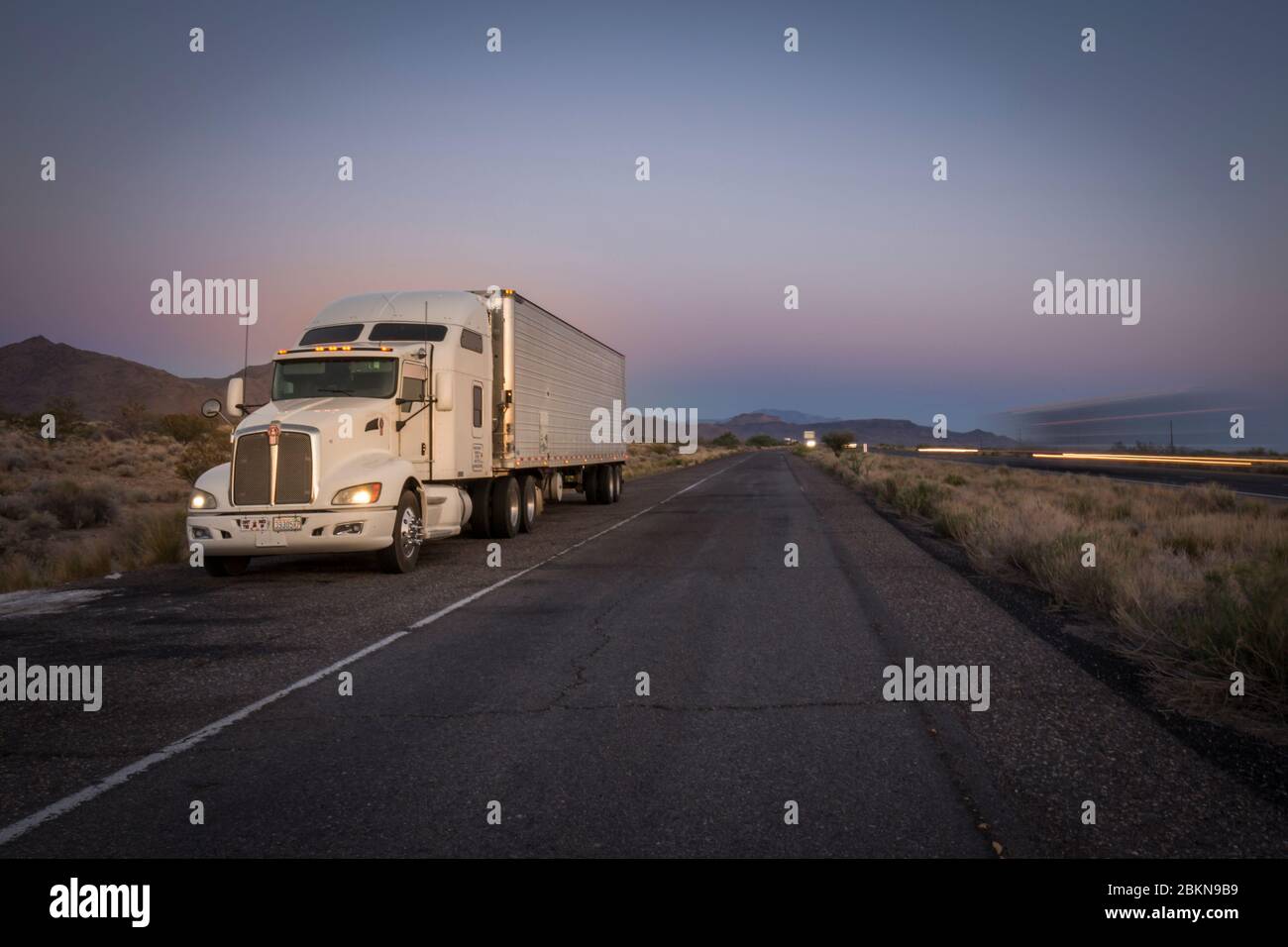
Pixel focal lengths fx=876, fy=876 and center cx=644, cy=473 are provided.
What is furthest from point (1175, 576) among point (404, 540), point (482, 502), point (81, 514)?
point (81, 514)

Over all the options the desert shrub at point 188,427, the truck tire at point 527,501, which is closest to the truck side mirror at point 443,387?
the truck tire at point 527,501

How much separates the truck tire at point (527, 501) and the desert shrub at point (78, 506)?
34.7 feet

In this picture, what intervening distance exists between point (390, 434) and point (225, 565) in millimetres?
2776

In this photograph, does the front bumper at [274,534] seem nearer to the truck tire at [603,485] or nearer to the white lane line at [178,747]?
the white lane line at [178,747]

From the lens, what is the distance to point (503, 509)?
16312 millimetres

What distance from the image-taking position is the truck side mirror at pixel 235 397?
12.2m

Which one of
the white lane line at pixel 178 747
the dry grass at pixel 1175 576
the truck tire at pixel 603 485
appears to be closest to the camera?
the white lane line at pixel 178 747

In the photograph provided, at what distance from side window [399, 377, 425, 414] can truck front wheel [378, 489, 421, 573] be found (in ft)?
4.35

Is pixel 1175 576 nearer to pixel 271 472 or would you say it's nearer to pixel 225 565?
pixel 271 472

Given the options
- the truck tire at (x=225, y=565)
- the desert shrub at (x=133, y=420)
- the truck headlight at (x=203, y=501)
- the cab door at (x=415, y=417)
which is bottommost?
the truck tire at (x=225, y=565)

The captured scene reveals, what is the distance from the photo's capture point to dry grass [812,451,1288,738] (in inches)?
228

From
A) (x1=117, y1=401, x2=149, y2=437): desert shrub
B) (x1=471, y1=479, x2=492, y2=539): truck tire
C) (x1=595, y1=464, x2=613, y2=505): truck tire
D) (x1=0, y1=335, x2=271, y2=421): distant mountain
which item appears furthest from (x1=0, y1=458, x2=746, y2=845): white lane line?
(x1=0, y1=335, x2=271, y2=421): distant mountain

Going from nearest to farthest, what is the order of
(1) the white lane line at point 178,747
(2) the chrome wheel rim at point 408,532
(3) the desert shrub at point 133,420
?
1. (1) the white lane line at point 178,747
2. (2) the chrome wheel rim at point 408,532
3. (3) the desert shrub at point 133,420
